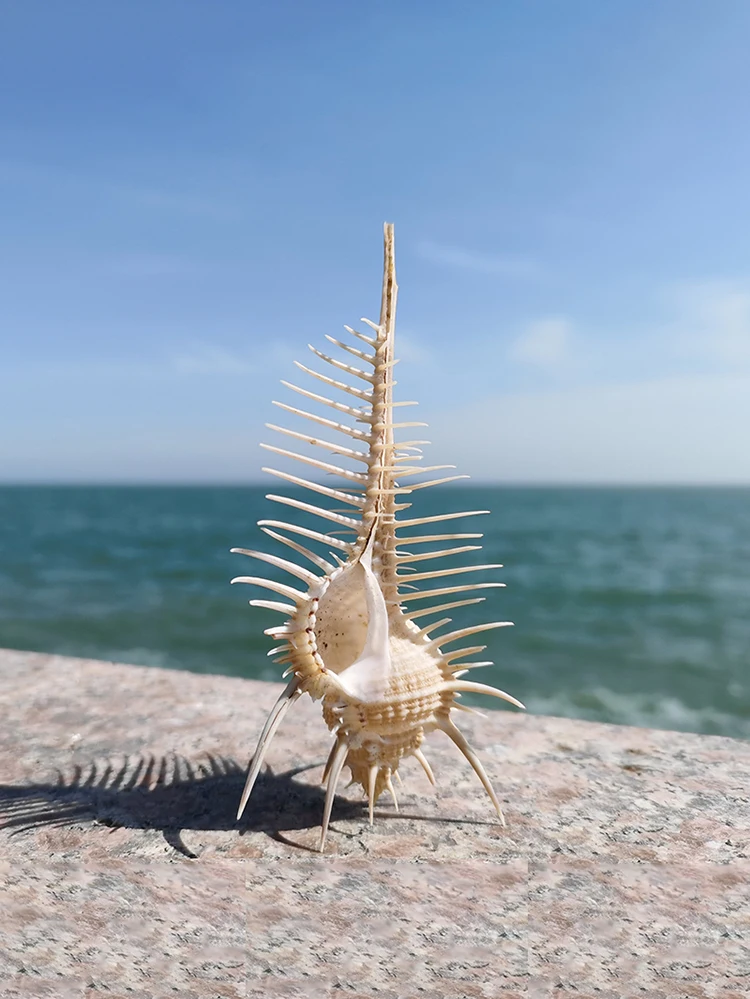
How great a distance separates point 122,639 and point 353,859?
27.5 feet

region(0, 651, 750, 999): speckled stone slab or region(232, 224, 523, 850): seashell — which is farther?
region(232, 224, 523, 850): seashell

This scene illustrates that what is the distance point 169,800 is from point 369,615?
76cm

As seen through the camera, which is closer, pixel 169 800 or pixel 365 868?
pixel 365 868

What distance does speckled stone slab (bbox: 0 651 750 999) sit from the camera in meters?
1.24

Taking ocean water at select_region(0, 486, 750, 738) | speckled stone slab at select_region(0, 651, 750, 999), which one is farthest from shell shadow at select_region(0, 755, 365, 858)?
ocean water at select_region(0, 486, 750, 738)

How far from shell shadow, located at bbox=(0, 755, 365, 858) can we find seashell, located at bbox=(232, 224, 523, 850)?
17 centimetres

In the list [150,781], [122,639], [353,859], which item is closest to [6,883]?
[150,781]

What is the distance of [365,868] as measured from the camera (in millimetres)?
1592

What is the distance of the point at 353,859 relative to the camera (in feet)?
5.37

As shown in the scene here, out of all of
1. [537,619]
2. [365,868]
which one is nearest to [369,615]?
[365,868]

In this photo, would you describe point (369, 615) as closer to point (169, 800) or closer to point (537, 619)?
point (169, 800)

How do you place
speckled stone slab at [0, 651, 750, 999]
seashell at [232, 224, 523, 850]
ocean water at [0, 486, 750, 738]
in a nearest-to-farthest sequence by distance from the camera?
speckled stone slab at [0, 651, 750, 999] → seashell at [232, 224, 523, 850] → ocean water at [0, 486, 750, 738]

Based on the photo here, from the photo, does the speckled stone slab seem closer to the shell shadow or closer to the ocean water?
the shell shadow

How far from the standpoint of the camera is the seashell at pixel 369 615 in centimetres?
171
